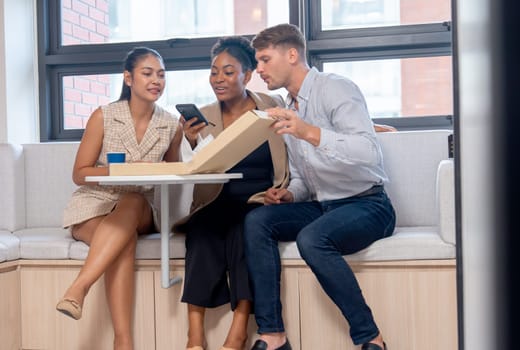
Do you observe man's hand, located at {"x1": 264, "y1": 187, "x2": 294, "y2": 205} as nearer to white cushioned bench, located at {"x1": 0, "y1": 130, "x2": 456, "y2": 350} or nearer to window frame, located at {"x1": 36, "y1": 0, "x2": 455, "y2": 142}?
white cushioned bench, located at {"x1": 0, "y1": 130, "x2": 456, "y2": 350}

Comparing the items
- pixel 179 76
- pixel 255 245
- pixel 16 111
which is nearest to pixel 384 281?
pixel 255 245

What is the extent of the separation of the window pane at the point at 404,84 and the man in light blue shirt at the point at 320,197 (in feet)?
3.15

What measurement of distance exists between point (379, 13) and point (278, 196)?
1.33 metres

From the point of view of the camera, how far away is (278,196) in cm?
248

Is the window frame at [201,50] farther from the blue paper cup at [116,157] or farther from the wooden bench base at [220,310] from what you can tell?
the blue paper cup at [116,157]

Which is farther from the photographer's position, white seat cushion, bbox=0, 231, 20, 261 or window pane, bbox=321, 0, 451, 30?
window pane, bbox=321, 0, 451, 30

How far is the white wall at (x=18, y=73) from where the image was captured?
3424 mm

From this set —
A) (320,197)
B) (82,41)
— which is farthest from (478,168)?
(82,41)

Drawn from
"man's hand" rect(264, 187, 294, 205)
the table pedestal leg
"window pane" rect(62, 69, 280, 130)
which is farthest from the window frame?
the table pedestal leg

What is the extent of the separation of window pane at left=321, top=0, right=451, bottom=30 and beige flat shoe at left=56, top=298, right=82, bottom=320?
1.91 metres

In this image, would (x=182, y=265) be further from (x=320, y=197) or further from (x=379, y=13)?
(x=379, y=13)

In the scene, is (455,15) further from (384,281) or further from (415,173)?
(415,173)

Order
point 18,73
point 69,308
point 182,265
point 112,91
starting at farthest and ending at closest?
point 112,91, point 18,73, point 182,265, point 69,308

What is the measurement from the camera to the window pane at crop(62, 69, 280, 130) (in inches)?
141
